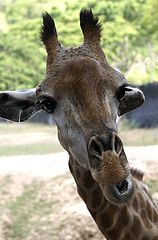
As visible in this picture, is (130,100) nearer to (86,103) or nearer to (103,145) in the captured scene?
(86,103)

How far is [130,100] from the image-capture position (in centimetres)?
240

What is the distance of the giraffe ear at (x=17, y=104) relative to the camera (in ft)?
7.37

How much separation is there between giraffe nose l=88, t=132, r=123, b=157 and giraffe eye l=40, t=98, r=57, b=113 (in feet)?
1.53

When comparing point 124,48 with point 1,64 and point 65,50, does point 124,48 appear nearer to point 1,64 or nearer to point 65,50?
point 1,64

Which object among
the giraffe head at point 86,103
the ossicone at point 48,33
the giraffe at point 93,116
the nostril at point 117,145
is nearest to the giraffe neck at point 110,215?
the giraffe at point 93,116

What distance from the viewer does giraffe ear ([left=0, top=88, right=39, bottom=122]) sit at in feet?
7.37

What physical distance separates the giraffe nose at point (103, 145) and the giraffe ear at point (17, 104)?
0.78 metres

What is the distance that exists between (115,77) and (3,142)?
41.0 feet

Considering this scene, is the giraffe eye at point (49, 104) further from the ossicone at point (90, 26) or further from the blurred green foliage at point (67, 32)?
the blurred green foliage at point (67, 32)

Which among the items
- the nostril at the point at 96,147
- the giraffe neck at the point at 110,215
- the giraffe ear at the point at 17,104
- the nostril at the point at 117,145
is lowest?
the giraffe neck at the point at 110,215

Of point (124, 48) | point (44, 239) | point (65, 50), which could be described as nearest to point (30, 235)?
point (44, 239)

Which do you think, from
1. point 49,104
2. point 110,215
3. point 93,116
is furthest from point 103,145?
point 110,215

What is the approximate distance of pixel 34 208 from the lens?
579 cm

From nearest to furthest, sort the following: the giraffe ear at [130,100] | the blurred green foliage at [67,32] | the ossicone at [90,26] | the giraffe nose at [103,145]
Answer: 1. the giraffe nose at [103,145]
2. the ossicone at [90,26]
3. the giraffe ear at [130,100]
4. the blurred green foliage at [67,32]
